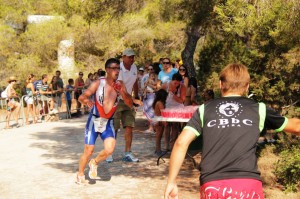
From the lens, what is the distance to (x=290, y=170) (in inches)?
278

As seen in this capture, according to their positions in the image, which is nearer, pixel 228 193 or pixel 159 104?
pixel 228 193

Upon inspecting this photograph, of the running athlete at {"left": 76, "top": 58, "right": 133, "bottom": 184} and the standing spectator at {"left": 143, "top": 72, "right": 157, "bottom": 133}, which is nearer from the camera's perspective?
the running athlete at {"left": 76, "top": 58, "right": 133, "bottom": 184}

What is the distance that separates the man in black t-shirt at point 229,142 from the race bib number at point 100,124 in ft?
13.7

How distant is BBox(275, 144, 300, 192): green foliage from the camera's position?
6.91 m

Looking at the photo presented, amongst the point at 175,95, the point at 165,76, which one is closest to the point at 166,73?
the point at 165,76

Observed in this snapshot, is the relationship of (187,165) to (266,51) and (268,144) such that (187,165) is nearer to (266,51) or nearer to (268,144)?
(268,144)

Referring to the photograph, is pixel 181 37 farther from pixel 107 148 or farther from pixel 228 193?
pixel 228 193

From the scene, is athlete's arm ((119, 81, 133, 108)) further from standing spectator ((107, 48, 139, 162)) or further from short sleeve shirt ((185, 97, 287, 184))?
short sleeve shirt ((185, 97, 287, 184))

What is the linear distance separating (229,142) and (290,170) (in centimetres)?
398

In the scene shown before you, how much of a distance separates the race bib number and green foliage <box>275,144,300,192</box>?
2.53m

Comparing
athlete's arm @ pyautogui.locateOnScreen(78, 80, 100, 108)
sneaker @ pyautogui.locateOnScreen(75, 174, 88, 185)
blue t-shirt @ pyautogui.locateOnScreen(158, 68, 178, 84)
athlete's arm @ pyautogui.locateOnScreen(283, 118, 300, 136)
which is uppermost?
blue t-shirt @ pyautogui.locateOnScreen(158, 68, 178, 84)

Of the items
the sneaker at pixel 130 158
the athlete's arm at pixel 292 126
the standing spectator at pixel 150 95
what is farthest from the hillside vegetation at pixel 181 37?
the athlete's arm at pixel 292 126

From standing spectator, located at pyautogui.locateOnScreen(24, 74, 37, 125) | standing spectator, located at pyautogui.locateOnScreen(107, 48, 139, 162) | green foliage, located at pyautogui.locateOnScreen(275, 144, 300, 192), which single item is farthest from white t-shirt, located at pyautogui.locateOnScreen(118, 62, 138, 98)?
standing spectator, located at pyautogui.locateOnScreen(24, 74, 37, 125)

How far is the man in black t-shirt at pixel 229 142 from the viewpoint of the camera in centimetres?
338
